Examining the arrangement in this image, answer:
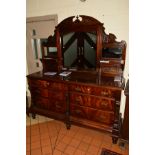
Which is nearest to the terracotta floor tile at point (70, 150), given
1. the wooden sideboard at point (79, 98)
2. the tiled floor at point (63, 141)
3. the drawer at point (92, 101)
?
the tiled floor at point (63, 141)

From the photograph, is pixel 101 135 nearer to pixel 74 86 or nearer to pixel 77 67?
pixel 74 86

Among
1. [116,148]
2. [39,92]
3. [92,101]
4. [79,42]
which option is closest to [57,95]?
[39,92]

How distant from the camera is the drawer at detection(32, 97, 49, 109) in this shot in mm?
2623

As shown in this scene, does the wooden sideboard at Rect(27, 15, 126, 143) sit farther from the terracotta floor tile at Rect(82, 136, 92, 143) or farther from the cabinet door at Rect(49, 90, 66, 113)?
the terracotta floor tile at Rect(82, 136, 92, 143)

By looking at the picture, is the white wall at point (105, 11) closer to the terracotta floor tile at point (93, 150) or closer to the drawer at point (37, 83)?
the terracotta floor tile at point (93, 150)

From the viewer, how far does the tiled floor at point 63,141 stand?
2.10 metres

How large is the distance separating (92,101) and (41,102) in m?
0.98

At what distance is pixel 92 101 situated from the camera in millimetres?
2191

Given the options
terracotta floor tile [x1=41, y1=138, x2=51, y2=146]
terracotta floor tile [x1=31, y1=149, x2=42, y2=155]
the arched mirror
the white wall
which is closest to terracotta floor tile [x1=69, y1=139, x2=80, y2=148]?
terracotta floor tile [x1=41, y1=138, x2=51, y2=146]

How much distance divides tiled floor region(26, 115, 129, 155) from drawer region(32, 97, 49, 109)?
343 millimetres

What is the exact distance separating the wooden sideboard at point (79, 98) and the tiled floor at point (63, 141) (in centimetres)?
17
